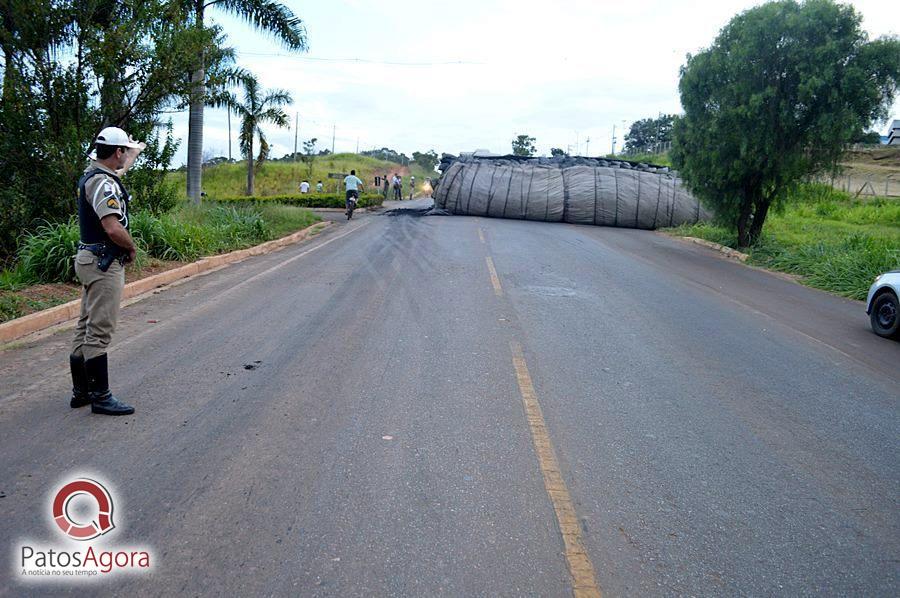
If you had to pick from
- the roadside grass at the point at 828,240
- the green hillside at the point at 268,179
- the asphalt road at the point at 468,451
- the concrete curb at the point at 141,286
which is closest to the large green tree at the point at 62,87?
the concrete curb at the point at 141,286

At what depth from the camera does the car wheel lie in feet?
29.6

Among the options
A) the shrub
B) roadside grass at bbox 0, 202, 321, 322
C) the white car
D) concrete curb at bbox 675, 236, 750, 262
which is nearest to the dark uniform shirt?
roadside grass at bbox 0, 202, 321, 322

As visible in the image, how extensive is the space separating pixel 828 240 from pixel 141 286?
17.0 metres

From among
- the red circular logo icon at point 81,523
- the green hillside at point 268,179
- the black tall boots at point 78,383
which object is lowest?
the red circular logo icon at point 81,523

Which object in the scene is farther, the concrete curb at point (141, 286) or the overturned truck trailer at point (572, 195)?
the overturned truck trailer at point (572, 195)

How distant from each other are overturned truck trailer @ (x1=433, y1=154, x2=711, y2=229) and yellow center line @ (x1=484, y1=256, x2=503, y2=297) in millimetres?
13083

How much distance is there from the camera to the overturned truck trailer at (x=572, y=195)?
26172mm

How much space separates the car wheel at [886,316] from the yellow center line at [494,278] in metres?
5.13

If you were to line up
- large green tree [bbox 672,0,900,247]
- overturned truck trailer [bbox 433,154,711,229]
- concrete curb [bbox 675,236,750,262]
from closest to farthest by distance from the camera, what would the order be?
1. large green tree [bbox 672,0,900,247]
2. concrete curb [bbox 675,236,750,262]
3. overturned truck trailer [bbox 433,154,711,229]

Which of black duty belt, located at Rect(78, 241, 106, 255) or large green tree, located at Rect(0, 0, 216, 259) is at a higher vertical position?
large green tree, located at Rect(0, 0, 216, 259)

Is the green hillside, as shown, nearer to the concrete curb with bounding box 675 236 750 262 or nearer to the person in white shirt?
the person in white shirt

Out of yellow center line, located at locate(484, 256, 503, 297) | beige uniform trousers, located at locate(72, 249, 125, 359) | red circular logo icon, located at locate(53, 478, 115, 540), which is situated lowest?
red circular logo icon, located at locate(53, 478, 115, 540)

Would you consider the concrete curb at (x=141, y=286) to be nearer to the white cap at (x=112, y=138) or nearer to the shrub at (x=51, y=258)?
the shrub at (x=51, y=258)

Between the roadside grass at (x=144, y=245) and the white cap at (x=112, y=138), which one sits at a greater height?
the white cap at (x=112, y=138)
